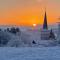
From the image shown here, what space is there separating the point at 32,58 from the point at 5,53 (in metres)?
0.54

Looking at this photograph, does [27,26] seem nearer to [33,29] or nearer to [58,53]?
[33,29]

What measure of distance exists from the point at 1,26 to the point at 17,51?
6985mm

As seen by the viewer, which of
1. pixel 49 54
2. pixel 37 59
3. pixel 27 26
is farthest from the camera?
pixel 27 26

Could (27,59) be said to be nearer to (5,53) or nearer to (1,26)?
(5,53)

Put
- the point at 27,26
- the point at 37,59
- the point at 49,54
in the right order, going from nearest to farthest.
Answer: the point at 37,59, the point at 49,54, the point at 27,26

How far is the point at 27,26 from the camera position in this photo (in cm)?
955

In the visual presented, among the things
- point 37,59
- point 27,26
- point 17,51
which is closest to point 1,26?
point 27,26

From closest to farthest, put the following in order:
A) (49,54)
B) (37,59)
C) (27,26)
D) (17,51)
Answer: (37,59) < (49,54) < (17,51) < (27,26)

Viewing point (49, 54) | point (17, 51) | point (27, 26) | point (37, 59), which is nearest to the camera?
point (37, 59)

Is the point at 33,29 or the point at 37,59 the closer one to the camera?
the point at 37,59

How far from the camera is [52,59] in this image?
2.25 m

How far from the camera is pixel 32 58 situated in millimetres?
2287

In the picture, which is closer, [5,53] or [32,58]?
[32,58]

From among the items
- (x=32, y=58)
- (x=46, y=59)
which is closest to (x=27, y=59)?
(x=32, y=58)
